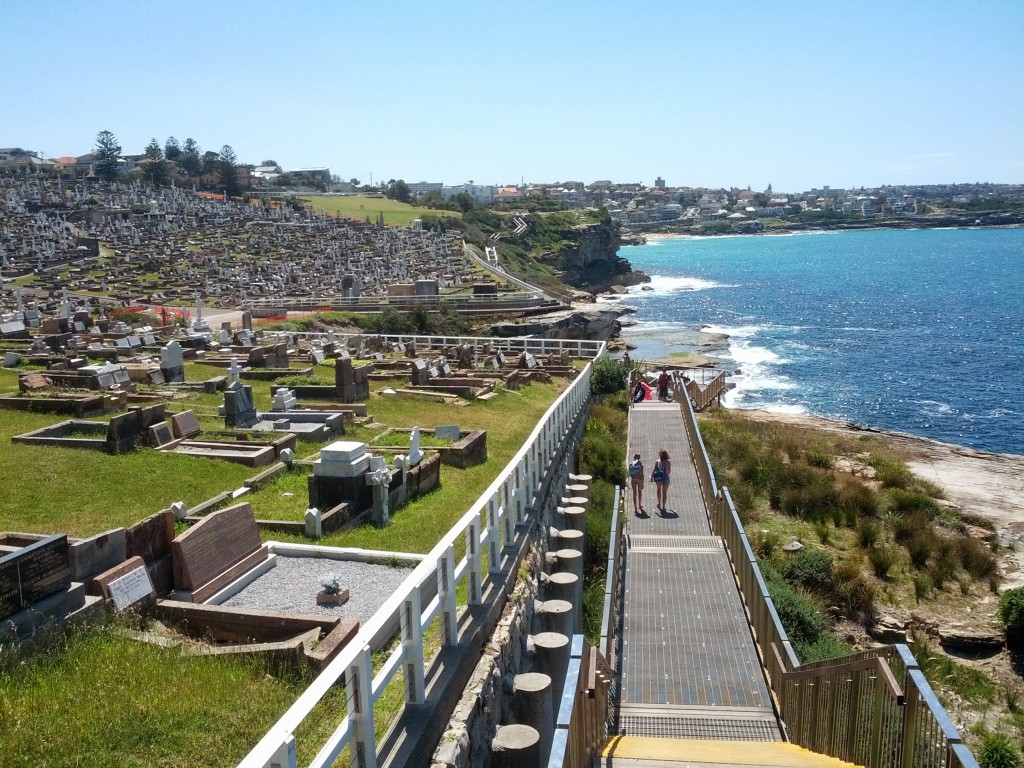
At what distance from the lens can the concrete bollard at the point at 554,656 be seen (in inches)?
296

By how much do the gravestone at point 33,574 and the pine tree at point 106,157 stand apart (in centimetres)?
13342

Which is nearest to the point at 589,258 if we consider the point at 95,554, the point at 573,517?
the point at 573,517

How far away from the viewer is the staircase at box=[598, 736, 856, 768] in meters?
6.12

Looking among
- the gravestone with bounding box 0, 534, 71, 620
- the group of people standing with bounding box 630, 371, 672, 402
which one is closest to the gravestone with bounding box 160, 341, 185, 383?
the group of people standing with bounding box 630, 371, 672, 402

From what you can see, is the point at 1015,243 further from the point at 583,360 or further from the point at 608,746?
the point at 608,746

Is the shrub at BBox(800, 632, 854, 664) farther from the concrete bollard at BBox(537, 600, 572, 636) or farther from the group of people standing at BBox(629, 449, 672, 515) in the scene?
the concrete bollard at BBox(537, 600, 572, 636)

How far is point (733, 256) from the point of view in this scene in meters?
189

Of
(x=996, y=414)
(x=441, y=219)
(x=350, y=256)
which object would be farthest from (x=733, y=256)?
(x=996, y=414)

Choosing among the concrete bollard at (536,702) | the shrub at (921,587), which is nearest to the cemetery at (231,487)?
the concrete bollard at (536,702)

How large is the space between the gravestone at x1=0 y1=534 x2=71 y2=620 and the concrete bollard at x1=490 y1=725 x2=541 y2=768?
358 centimetres

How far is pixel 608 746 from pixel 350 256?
71492 mm

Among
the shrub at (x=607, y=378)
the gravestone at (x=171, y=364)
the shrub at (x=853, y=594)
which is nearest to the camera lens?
the shrub at (x=853, y=594)

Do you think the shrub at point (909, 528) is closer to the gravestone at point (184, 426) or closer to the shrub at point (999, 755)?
the shrub at point (999, 755)

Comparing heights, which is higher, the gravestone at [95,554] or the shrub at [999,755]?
the gravestone at [95,554]
